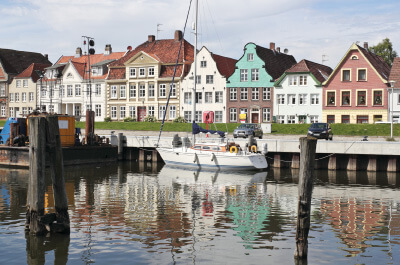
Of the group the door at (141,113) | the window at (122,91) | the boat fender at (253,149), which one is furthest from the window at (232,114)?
the boat fender at (253,149)

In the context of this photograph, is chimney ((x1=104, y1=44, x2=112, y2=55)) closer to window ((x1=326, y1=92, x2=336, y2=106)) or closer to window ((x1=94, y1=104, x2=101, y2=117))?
window ((x1=94, y1=104, x2=101, y2=117))

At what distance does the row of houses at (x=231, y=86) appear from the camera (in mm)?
64812

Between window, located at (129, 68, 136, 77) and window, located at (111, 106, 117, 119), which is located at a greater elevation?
window, located at (129, 68, 136, 77)

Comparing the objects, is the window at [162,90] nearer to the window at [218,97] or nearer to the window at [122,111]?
the window at [122,111]

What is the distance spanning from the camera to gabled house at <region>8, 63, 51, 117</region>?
302 feet

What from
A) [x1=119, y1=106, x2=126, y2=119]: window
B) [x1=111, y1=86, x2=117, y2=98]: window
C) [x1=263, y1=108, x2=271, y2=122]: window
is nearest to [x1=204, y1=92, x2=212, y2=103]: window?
[x1=263, y1=108, x2=271, y2=122]: window

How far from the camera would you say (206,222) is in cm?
2066

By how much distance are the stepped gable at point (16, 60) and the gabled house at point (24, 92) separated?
17.2ft

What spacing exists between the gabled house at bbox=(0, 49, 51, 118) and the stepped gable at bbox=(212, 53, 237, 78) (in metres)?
44.6

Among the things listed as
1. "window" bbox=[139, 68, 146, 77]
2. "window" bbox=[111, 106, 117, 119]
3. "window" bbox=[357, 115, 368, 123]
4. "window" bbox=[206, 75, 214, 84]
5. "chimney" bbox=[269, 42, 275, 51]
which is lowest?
"window" bbox=[357, 115, 368, 123]

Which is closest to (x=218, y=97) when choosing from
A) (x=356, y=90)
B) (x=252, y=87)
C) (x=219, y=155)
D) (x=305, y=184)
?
(x=252, y=87)

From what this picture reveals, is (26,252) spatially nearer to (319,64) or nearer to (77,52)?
(319,64)

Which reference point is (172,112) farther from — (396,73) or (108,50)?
(396,73)

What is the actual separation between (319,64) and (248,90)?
593 inches
